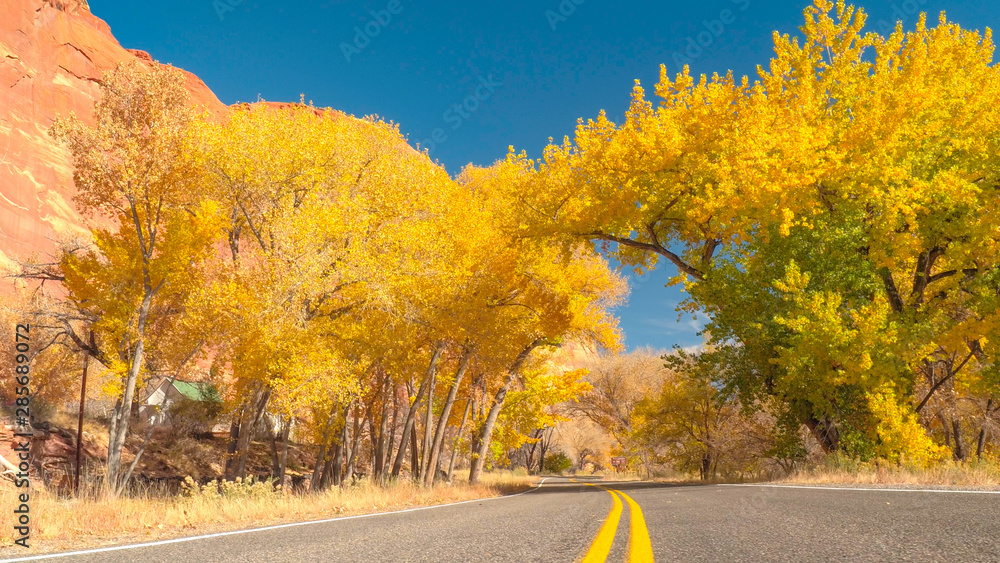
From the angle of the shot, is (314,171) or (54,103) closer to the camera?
(314,171)

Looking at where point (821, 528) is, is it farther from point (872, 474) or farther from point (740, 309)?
point (740, 309)

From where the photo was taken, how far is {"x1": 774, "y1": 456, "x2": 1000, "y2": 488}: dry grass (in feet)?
29.7

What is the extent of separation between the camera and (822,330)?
1334 cm

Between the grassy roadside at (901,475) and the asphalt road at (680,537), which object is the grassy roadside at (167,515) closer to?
the asphalt road at (680,537)

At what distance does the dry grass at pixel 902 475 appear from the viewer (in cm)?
906

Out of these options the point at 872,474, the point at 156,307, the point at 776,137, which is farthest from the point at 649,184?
the point at 156,307

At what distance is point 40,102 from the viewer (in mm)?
67375

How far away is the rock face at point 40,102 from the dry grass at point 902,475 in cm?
5108

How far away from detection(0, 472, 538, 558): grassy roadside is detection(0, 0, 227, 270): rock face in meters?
43.1

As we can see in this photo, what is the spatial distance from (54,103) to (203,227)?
7260 cm

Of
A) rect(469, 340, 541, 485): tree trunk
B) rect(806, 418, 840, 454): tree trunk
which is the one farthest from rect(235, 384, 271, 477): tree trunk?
rect(806, 418, 840, 454): tree trunk

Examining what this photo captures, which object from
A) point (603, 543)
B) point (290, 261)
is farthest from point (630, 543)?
point (290, 261)

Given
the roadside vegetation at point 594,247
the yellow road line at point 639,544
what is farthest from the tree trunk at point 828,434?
the yellow road line at point 639,544

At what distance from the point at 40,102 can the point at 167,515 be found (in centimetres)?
8203
